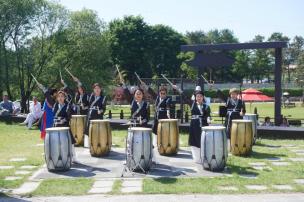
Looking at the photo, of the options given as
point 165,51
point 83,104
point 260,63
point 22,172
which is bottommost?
point 22,172

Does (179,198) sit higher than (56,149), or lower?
lower

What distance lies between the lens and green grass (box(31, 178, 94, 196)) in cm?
768

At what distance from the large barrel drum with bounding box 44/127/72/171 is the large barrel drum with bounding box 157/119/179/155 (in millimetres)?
2523

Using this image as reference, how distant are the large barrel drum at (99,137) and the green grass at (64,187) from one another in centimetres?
257

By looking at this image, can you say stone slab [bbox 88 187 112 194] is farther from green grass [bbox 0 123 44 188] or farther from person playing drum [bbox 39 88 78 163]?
person playing drum [bbox 39 88 78 163]

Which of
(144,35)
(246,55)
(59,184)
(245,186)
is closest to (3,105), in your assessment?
(59,184)

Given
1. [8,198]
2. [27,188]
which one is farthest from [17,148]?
[8,198]

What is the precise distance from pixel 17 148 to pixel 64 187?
5458mm

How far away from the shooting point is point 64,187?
8.05 metres

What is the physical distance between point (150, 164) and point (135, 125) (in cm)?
130

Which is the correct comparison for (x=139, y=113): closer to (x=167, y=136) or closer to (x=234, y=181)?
(x=167, y=136)

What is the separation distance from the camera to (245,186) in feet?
26.2

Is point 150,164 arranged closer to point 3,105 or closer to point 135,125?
point 135,125

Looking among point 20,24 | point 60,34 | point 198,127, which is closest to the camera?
point 198,127
